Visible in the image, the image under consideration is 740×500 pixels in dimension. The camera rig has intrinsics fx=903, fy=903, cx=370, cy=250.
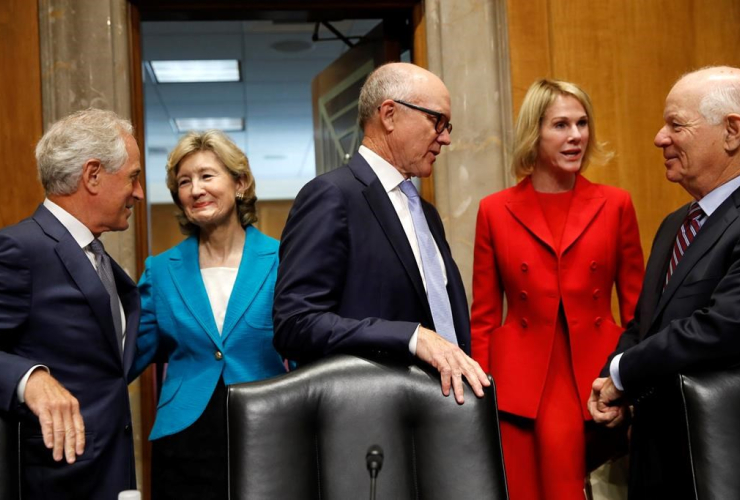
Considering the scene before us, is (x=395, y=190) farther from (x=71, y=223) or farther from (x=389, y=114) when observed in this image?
(x=71, y=223)

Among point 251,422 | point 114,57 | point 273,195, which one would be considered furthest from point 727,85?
point 273,195

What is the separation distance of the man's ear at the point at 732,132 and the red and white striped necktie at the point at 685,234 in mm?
171

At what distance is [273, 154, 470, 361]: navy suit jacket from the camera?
2.09m

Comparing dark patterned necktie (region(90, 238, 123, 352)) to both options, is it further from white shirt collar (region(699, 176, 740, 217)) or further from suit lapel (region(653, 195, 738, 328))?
white shirt collar (region(699, 176, 740, 217))

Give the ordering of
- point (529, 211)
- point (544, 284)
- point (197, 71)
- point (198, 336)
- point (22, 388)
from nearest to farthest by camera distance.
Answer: point (22, 388)
point (198, 336)
point (544, 284)
point (529, 211)
point (197, 71)

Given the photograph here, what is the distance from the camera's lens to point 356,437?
5.81 ft

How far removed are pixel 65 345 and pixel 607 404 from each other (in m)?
1.36

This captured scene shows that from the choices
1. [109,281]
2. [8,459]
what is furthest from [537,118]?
[8,459]

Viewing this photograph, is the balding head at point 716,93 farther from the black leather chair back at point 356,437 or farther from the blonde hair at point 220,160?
the blonde hair at point 220,160

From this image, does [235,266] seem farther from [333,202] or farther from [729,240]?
[729,240]

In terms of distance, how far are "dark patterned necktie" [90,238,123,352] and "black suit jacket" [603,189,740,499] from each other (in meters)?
1.30

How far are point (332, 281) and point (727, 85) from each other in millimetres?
1165

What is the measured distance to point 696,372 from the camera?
185 cm

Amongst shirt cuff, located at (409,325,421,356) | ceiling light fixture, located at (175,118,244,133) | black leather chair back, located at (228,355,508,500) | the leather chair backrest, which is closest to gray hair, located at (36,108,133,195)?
black leather chair back, located at (228,355,508,500)
